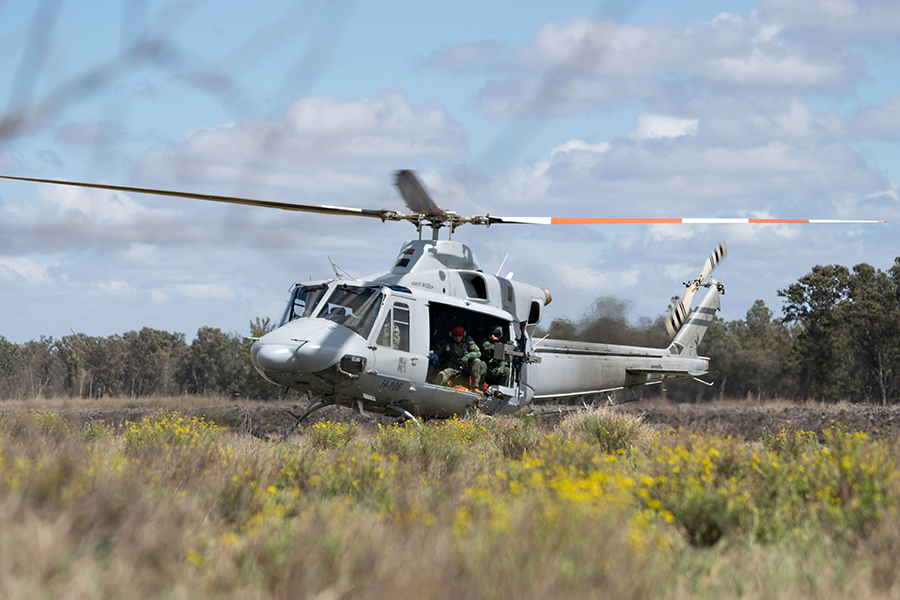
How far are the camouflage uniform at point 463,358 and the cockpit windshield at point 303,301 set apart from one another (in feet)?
8.09

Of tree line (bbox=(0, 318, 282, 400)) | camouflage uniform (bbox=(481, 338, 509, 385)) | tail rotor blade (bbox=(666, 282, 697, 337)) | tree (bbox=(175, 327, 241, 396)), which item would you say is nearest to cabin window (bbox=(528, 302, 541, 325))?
camouflage uniform (bbox=(481, 338, 509, 385))

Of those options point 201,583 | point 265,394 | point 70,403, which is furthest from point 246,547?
point 265,394

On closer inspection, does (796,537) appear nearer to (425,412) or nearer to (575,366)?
(425,412)

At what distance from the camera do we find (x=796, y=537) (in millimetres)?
5695

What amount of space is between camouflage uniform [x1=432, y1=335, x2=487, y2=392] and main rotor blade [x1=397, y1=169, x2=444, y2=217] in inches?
97.2

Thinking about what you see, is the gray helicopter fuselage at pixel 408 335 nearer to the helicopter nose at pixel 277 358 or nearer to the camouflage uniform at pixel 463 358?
the helicopter nose at pixel 277 358

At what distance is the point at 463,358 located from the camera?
1453 centimetres

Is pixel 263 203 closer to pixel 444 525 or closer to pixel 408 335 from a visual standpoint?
pixel 408 335

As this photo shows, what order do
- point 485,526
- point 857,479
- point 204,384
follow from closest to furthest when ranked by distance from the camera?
1. point 485,526
2. point 857,479
3. point 204,384

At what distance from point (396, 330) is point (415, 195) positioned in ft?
7.62

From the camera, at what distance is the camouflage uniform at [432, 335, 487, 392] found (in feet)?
47.5

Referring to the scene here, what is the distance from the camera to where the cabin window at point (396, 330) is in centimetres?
1302

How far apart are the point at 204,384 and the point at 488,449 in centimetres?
4925

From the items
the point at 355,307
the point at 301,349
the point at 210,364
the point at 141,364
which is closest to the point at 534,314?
the point at 355,307
